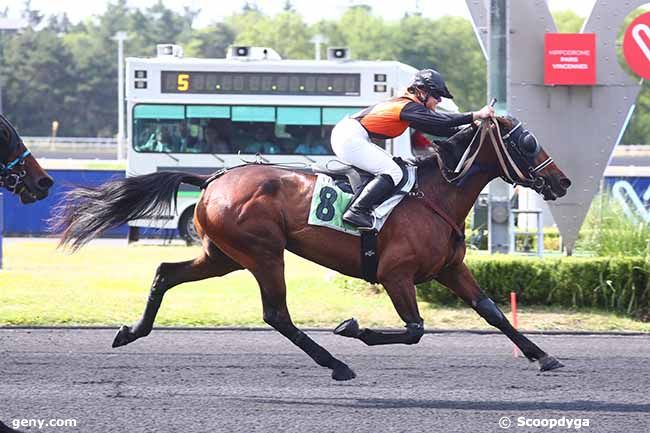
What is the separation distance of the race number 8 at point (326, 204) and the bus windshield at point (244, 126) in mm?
12063

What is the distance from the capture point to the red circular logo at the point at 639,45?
14.6 m

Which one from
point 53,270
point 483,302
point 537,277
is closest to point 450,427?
point 483,302

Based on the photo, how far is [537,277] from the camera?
1146cm

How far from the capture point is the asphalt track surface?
6.39m

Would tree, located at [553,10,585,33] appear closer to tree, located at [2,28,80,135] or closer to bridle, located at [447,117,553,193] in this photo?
tree, located at [2,28,80,135]

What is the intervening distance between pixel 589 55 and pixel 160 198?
22.6ft

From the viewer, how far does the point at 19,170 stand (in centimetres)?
607

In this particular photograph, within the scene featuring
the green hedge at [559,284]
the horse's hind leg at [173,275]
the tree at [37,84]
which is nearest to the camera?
the horse's hind leg at [173,275]

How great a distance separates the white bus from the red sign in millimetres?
6463

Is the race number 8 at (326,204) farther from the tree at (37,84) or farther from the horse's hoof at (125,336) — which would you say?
the tree at (37,84)

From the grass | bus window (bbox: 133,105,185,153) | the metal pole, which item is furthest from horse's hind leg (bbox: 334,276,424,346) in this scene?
bus window (bbox: 133,105,185,153)

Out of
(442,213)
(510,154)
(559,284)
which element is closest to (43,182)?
(442,213)

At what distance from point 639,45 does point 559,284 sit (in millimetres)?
4697

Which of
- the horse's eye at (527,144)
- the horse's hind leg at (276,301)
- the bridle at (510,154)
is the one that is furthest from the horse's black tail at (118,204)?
the horse's eye at (527,144)
